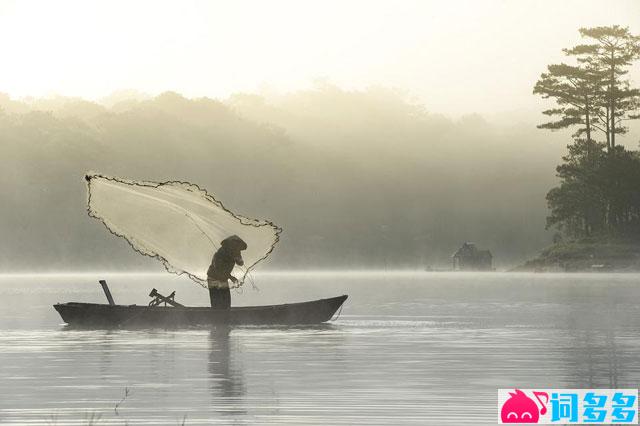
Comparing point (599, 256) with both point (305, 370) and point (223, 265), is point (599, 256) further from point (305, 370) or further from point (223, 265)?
point (305, 370)

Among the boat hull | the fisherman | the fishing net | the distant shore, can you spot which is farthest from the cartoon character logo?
the distant shore

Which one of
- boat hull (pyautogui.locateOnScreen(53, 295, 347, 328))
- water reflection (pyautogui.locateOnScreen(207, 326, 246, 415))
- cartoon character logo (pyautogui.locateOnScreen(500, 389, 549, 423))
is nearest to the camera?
cartoon character logo (pyautogui.locateOnScreen(500, 389, 549, 423))

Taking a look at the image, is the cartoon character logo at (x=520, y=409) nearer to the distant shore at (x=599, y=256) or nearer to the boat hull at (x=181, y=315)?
the boat hull at (x=181, y=315)

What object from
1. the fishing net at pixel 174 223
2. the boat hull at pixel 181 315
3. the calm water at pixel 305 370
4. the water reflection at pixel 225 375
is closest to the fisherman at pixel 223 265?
the fishing net at pixel 174 223

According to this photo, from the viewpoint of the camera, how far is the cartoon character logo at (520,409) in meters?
21.9

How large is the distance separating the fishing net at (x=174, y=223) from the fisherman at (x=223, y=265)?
1.76 ft

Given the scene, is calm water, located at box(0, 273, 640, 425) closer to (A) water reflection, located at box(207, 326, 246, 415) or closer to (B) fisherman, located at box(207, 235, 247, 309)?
(A) water reflection, located at box(207, 326, 246, 415)

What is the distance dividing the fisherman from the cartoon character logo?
22.5 meters

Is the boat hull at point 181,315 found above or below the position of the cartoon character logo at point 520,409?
above

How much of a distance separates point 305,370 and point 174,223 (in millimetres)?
15515

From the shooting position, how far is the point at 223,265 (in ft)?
154

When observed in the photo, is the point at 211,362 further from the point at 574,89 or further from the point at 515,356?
the point at 574,89

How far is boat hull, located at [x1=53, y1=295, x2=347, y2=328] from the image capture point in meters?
47.7

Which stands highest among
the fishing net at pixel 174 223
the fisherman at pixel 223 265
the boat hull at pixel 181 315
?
the fishing net at pixel 174 223
